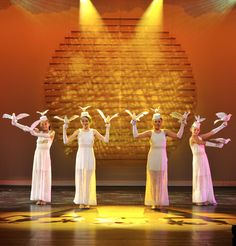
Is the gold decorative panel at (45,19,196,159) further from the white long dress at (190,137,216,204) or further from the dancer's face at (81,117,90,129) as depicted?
the dancer's face at (81,117,90,129)

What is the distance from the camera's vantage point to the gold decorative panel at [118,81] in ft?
34.2

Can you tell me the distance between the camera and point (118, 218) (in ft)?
22.1

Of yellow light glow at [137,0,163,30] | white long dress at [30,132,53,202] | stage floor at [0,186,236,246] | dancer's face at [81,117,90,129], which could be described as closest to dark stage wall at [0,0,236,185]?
yellow light glow at [137,0,163,30]

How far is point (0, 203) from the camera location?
26.7 feet

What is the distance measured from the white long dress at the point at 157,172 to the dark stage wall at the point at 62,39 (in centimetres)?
276

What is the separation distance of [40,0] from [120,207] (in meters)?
4.72

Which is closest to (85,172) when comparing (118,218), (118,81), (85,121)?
(85,121)

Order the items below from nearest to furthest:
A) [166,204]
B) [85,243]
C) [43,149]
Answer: [85,243] → [166,204] → [43,149]

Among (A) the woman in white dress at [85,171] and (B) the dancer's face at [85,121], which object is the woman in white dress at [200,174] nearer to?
(A) the woman in white dress at [85,171]

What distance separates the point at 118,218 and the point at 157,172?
118cm

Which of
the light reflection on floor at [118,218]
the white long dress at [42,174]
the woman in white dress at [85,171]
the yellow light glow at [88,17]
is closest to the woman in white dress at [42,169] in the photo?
the white long dress at [42,174]

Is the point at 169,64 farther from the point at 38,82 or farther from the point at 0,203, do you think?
the point at 0,203

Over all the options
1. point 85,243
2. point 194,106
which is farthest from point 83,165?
point 194,106

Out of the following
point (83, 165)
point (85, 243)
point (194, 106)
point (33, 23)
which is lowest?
point (85, 243)
